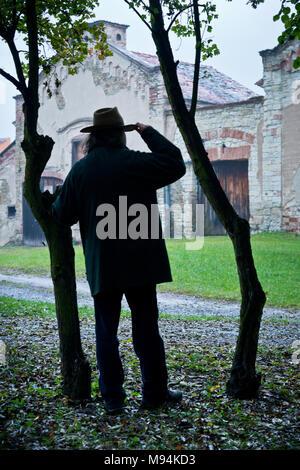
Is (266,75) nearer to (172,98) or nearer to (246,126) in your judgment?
(246,126)

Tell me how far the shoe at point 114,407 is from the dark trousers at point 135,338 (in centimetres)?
3

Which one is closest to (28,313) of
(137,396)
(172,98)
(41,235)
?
(137,396)

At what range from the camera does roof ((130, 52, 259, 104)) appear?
18.5 meters

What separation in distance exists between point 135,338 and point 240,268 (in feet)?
3.17

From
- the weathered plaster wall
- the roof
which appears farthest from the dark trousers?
the weathered plaster wall

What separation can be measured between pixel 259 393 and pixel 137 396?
3.00 ft

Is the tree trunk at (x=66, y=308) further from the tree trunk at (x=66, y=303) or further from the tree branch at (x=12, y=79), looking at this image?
the tree branch at (x=12, y=79)

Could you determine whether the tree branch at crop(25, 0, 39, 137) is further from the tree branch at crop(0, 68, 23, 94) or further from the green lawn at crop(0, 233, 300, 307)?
the green lawn at crop(0, 233, 300, 307)

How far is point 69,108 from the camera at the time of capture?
20.7 m

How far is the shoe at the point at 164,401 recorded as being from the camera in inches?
138

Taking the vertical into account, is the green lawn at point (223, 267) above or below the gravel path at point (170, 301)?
above

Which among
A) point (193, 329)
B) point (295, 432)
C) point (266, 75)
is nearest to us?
point (295, 432)

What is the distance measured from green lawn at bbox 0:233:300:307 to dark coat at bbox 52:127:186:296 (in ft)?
21.7

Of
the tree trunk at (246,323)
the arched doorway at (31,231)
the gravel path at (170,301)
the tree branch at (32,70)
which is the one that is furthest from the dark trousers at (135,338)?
the arched doorway at (31,231)
